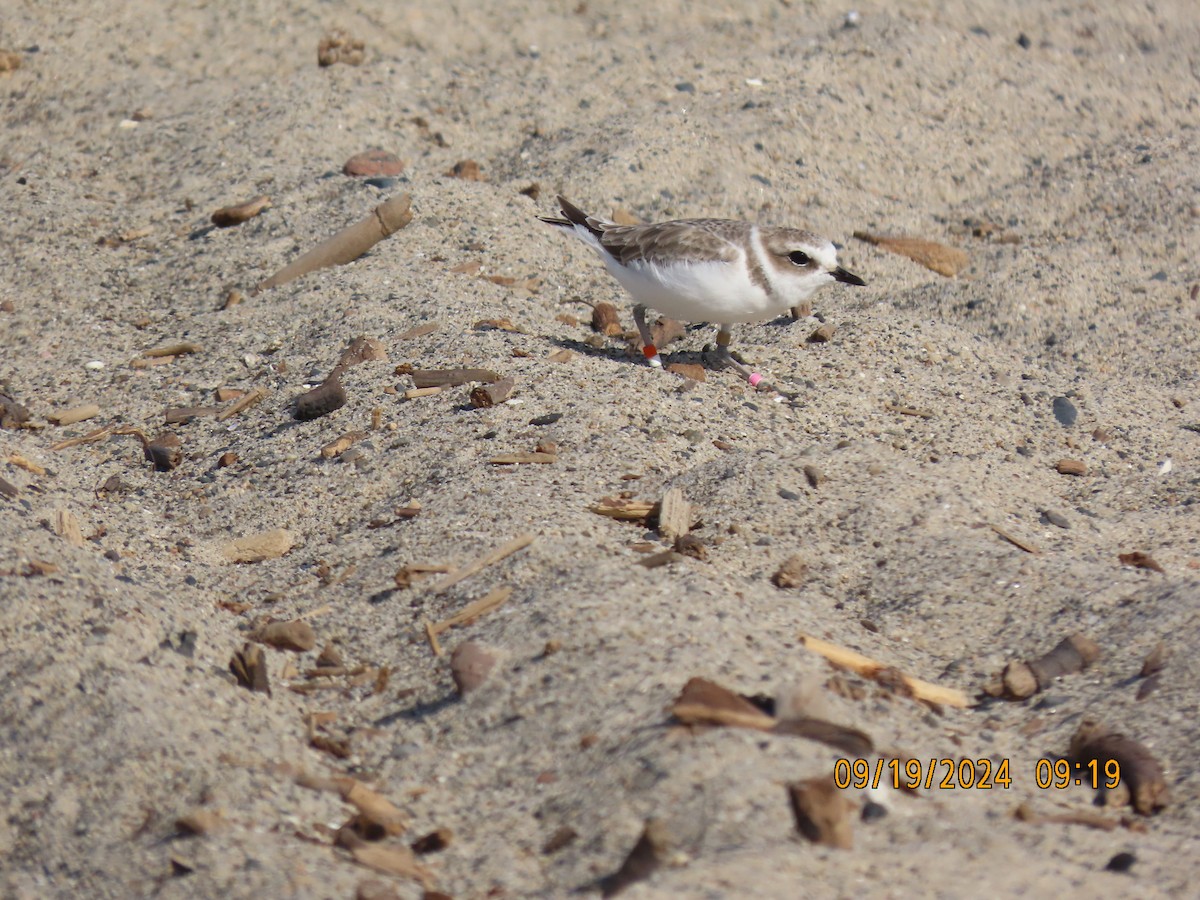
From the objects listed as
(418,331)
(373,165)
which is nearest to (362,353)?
(418,331)

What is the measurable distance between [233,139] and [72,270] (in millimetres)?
1454

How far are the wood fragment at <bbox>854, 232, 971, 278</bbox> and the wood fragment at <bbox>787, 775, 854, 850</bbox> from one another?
4592 mm

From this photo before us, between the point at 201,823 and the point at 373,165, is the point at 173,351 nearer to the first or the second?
the point at 373,165

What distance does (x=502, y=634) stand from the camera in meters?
3.76

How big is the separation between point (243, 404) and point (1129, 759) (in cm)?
A: 372

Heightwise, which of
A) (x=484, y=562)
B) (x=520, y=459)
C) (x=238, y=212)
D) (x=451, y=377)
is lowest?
(x=238, y=212)

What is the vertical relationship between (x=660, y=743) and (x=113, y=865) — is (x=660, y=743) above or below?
above

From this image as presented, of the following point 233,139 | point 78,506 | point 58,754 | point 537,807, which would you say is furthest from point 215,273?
point 537,807

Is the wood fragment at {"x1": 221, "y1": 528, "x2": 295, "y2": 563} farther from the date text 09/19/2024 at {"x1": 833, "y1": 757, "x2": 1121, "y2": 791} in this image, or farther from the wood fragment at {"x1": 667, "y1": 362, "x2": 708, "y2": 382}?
the date text 09/19/2024 at {"x1": 833, "y1": 757, "x2": 1121, "y2": 791}

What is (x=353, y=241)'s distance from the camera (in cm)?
652

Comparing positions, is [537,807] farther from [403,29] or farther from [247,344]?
[403,29]

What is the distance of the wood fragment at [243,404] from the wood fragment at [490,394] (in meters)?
1.00

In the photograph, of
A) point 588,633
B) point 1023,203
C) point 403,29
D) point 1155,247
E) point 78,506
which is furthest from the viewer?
point 403,29

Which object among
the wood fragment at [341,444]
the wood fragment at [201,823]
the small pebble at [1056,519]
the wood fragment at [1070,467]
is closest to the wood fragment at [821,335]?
the wood fragment at [1070,467]
